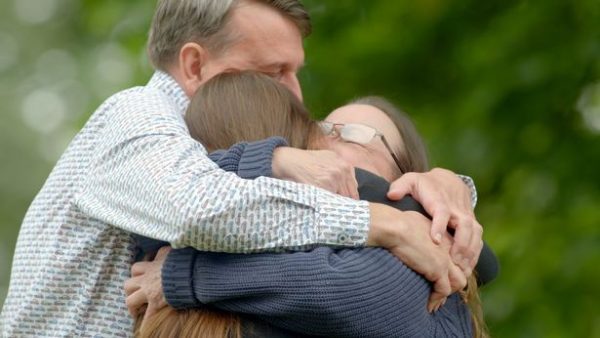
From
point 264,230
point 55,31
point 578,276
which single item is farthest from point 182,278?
point 55,31

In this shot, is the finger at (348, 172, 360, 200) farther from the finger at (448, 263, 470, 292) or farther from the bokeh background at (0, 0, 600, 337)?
the bokeh background at (0, 0, 600, 337)

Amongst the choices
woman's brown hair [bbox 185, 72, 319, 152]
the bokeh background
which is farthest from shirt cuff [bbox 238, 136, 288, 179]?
the bokeh background

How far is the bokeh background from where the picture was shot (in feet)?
16.7

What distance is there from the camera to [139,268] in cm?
340

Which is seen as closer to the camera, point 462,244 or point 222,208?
point 222,208

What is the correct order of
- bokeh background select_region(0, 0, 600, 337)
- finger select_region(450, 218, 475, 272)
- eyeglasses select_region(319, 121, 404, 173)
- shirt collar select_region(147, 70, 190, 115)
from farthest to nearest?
1. bokeh background select_region(0, 0, 600, 337)
2. shirt collar select_region(147, 70, 190, 115)
3. eyeglasses select_region(319, 121, 404, 173)
4. finger select_region(450, 218, 475, 272)

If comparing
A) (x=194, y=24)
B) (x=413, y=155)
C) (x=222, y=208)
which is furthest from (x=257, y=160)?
(x=194, y=24)

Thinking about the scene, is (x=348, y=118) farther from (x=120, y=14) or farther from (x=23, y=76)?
(x=23, y=76)

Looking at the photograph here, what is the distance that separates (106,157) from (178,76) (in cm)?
54

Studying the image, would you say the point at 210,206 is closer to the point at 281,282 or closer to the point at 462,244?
the point at 281,282

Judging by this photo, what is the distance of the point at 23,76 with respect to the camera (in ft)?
53.2

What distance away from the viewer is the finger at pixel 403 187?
342 centimetres

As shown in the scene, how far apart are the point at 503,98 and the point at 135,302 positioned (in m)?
2.32

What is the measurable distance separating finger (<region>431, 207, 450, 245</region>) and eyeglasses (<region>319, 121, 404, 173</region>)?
0.28 m
